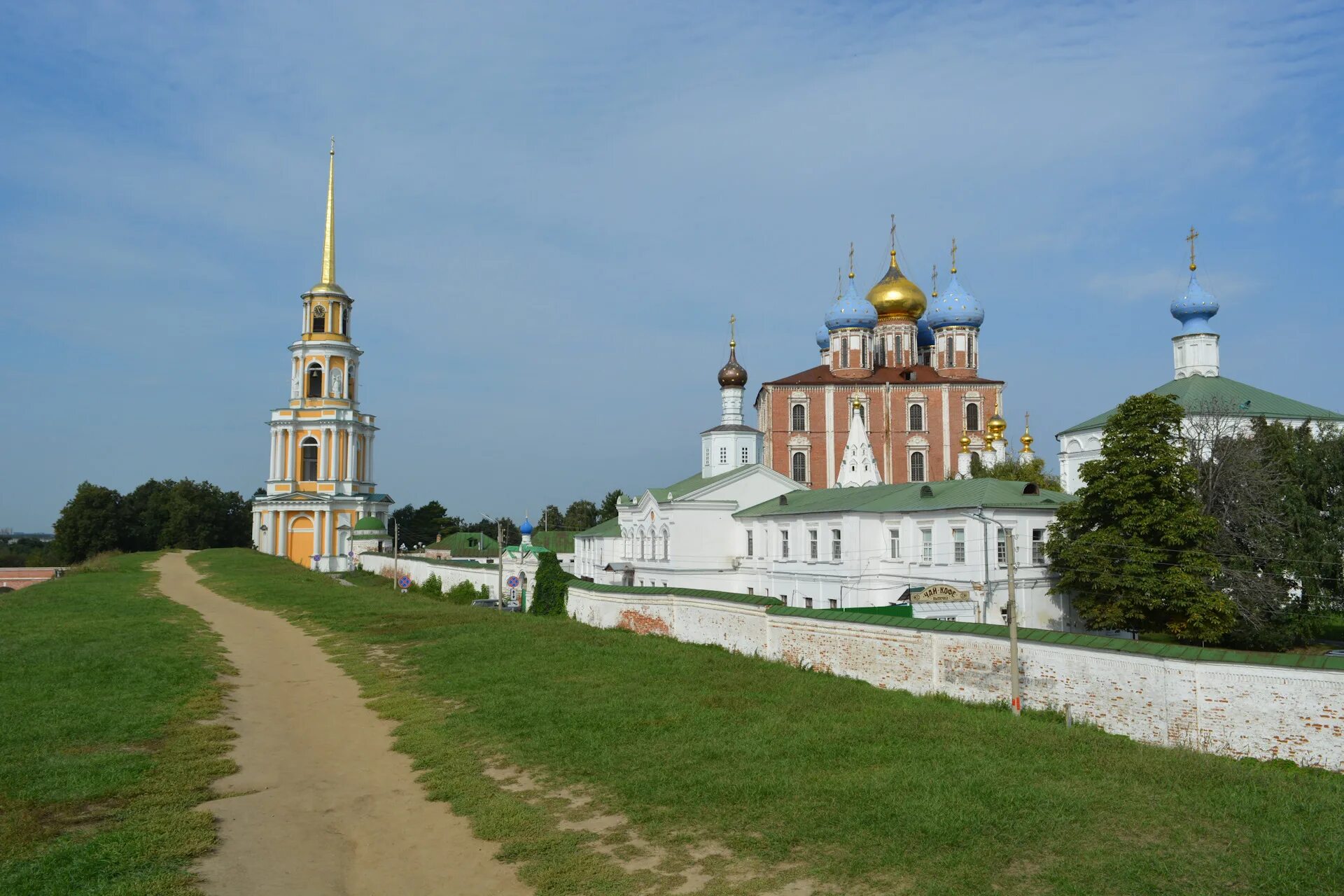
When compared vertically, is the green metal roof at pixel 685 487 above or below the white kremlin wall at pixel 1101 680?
above

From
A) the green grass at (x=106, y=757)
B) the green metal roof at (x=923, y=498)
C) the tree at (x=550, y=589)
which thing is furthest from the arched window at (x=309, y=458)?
the green grass at (x=106, y=757)

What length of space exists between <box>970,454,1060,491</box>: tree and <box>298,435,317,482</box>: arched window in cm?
3941

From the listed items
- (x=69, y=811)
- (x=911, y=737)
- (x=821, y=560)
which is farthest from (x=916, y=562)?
(x=69, y=811)

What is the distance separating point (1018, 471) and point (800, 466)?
53.4ft

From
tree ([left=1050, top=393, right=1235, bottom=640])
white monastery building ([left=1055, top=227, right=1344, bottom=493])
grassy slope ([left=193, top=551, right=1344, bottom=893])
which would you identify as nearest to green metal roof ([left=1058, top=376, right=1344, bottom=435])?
white monastery building ([left=1055, top=227, right=1344, bottom=493])

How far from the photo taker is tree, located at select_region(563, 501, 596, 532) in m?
95.1

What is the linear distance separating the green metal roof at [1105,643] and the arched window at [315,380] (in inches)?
2045

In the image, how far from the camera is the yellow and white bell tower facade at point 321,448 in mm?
61250

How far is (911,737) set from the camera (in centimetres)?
1142

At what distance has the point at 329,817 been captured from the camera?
935 centimetres

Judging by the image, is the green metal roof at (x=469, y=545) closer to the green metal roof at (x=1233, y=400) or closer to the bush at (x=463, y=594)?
the bush at (x=463, y=594)

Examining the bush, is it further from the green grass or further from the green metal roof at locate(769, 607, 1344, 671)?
the green metal roof at locate(769, 607, 1344, 671)

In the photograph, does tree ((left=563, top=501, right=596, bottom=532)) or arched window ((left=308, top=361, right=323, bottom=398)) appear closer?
arched window ((left=308, top=361, right=323, bottom=398))

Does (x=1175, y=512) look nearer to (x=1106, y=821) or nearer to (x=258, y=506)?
(x=1106, y=821)
